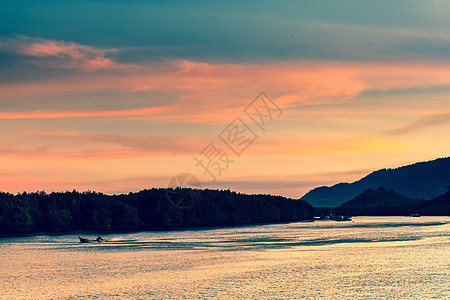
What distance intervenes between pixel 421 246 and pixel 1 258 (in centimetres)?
10928

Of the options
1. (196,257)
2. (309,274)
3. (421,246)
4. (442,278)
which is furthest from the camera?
(421,246)

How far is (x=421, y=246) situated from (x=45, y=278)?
331 ft

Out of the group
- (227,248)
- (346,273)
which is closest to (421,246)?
(227,248)

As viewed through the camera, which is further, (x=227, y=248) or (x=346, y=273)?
(x=227, y=248)

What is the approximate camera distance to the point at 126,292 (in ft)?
284

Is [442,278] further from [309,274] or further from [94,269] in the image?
[94,269]

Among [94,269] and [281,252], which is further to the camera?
[281,252]

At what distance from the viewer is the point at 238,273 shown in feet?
345

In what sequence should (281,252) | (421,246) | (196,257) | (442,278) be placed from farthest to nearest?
(421,246), (281,252), (196,257), (442,278)

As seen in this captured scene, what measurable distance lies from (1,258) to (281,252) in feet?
228

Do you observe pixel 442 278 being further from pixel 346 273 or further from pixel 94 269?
pixel 94 269

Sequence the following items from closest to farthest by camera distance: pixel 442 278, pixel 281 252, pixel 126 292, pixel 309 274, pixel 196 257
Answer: pixel 126 292 → pixel 442 278 → pixel 309 274 → pixel 196 257 → pixel 281 252

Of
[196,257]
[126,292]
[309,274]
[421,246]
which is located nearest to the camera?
[126,292]

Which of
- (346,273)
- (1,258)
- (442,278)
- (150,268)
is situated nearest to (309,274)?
(346,273)
